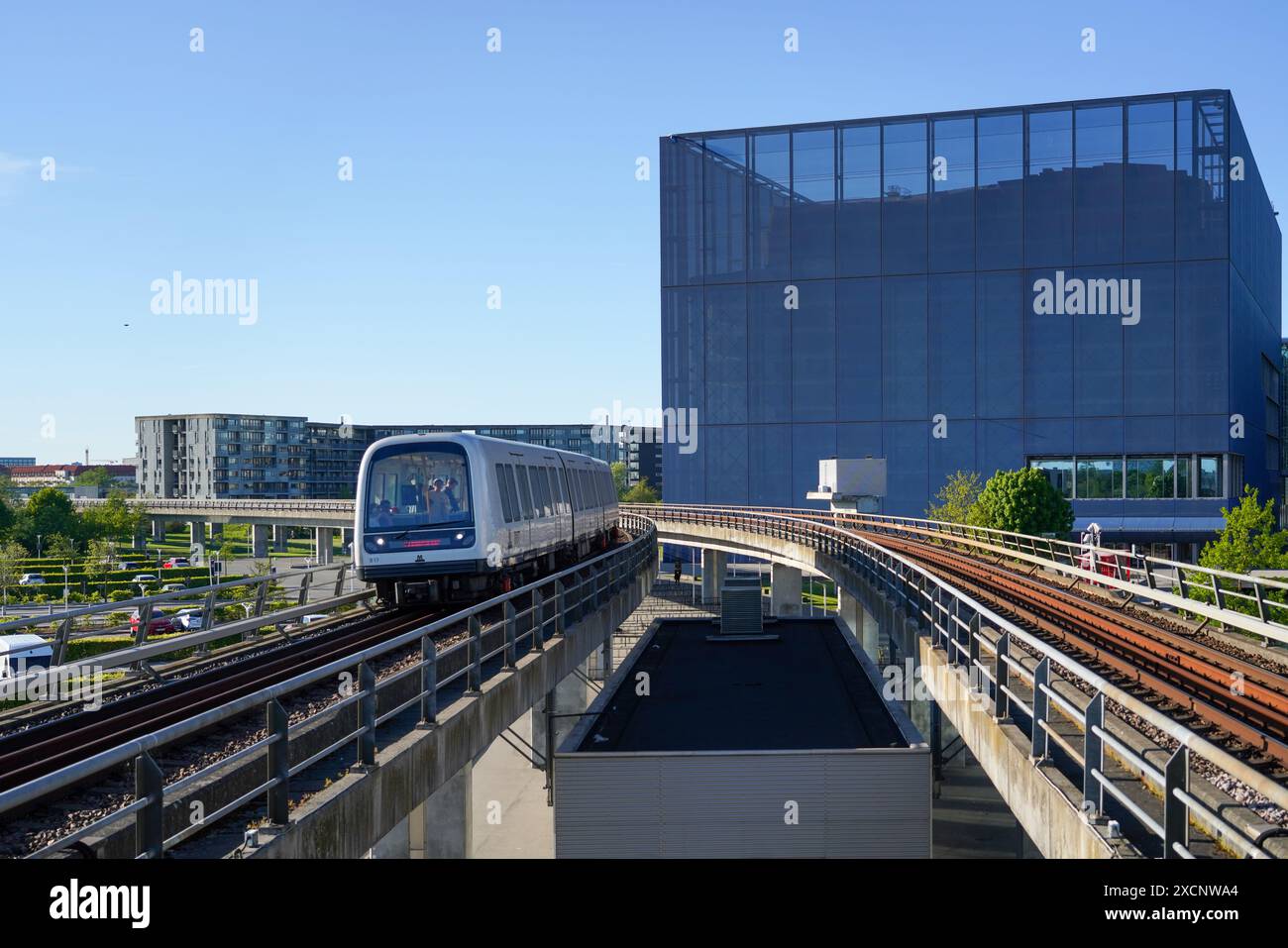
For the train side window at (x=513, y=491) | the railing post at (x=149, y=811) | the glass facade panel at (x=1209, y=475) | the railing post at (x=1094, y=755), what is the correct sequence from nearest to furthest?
the railing post at (x=149, y=811), the railing post at (x=1094, y=755), the train side window at (x=513, y=491), the glass facade panel at (x=1209, y=475)

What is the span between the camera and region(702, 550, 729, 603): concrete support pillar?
64438 millimetres

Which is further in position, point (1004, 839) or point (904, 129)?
point (904, 129)

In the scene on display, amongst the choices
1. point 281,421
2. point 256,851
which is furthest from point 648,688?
point 281,421

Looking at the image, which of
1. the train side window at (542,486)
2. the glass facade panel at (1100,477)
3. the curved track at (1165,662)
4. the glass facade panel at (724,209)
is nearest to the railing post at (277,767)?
the curved track at (1165,662)

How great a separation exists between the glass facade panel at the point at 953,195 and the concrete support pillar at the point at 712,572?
73.2ft

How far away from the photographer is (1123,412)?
69.1m

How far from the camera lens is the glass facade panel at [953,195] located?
70.5 m

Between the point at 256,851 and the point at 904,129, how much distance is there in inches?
2788

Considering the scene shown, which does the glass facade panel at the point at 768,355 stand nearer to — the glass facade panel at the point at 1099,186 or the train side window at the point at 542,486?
the glass facade panel at the point at 1099,186

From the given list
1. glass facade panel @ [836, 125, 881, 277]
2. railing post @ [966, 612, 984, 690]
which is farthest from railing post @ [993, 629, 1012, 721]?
glass facade panel @ [836, 125, 881, 277]

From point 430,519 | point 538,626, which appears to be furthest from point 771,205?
point 538,626

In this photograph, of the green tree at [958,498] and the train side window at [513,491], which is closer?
the train side window at [513,491]

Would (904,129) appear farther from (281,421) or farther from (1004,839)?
(281,421)
